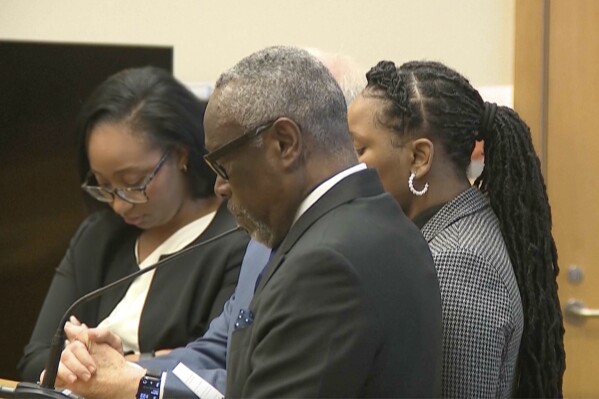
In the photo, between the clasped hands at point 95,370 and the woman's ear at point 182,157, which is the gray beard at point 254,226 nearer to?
the clasped hands at point 95,370

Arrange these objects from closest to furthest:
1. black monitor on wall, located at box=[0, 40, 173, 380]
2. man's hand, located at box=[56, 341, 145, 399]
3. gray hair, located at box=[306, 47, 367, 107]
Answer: man's hand, located at box=[56, 341, 145, 399] → gray hair, located at box=[306, 47, 367, 107] → black monitor on wall, located at box=[0, 40, 173, 380]

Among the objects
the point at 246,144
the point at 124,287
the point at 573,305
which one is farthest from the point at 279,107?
the point at 573,305

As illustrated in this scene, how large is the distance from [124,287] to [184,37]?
4.01 ft

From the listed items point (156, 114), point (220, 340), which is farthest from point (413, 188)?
point (156, 114)

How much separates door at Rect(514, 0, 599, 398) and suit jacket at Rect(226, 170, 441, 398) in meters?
1.55

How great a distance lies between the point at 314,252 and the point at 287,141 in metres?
0.19

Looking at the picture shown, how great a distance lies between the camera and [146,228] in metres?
2.50

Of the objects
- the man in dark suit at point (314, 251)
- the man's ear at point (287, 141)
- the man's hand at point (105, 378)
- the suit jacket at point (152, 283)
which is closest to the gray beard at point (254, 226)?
the man in dark suit at point (314, 251)

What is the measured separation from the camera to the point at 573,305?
2820 mm

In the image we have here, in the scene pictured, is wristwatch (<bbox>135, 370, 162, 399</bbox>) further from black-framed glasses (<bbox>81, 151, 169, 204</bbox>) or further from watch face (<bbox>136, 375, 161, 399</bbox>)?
black-framed glasses (<bbox>81, 151, 169, 204</bbox>)

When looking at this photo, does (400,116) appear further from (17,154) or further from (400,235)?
(17,154)

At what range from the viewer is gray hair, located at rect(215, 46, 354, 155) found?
1.36m

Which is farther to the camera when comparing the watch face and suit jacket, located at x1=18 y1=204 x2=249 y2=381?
suit jacket, located at x1=18 y1=204 x2=249 y2=381

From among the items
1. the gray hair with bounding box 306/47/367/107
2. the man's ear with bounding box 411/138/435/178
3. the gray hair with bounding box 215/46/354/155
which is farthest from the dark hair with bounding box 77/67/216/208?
the gray hair with bounding box 215/46/354/155
